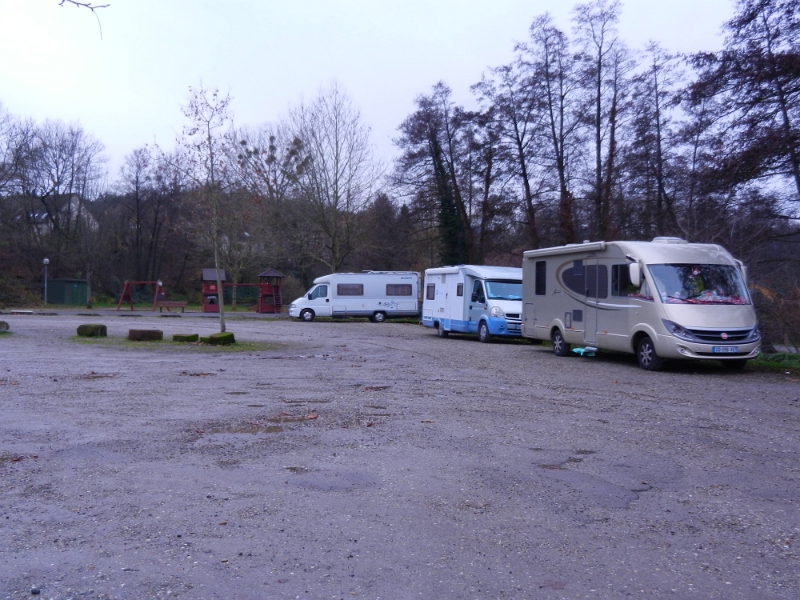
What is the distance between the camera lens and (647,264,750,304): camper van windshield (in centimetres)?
1469

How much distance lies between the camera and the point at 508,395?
1141cm

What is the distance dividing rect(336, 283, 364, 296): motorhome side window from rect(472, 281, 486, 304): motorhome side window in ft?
43.7

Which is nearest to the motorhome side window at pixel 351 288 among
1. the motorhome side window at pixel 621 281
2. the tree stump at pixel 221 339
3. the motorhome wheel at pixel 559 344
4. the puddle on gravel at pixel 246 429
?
the tree stump at pixel 221 339

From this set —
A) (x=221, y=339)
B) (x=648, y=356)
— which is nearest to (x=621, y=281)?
(x=648, y=356)

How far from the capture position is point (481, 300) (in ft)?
78.1

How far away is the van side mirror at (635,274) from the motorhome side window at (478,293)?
28.3 ft

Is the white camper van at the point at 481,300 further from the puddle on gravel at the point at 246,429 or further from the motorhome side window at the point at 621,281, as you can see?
the puddle on gravel at the point at 246,429

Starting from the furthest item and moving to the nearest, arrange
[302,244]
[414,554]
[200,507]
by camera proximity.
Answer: [302,244], [200,507], [414,554]

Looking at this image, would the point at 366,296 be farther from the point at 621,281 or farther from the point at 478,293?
the point at 621,281

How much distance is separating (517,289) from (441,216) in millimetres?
14275

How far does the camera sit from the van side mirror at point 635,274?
49.6ft

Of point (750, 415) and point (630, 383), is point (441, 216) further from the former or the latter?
point (750, 415)

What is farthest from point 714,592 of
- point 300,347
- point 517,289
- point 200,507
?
point 517,289

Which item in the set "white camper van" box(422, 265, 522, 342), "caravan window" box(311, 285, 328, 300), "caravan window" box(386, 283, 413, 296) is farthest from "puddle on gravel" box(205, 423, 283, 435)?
"caravan window" box(311, 285, 328, 300)
